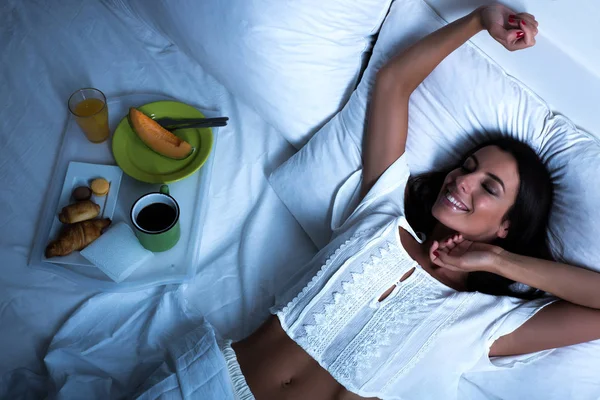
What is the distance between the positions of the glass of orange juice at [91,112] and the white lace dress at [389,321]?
25.3 inches

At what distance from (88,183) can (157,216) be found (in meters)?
0.25

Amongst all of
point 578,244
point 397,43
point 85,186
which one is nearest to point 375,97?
point 397,43

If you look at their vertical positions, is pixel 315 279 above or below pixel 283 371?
above

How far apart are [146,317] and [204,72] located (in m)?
0.73

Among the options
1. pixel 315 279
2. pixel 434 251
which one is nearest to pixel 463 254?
pixel 434 251

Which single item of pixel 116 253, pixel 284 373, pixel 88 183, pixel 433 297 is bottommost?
pixel 284 373

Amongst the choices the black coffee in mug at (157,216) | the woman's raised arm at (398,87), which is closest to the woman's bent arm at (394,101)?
the woman's raised arm at (398,87)

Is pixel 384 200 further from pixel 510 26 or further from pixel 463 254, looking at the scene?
pixel 510 26

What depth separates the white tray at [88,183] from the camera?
1.24 meters

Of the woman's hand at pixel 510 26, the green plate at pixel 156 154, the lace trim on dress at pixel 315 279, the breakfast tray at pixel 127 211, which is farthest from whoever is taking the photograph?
the green plate at pixel 156 154

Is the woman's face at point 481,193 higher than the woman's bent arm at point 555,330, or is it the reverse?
the woman's face at point 481,193

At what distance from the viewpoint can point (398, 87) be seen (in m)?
1.13

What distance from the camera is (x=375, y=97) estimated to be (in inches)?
45.8

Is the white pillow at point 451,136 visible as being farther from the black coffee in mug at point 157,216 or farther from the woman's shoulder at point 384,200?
the black coffee in mug at point 157,216
